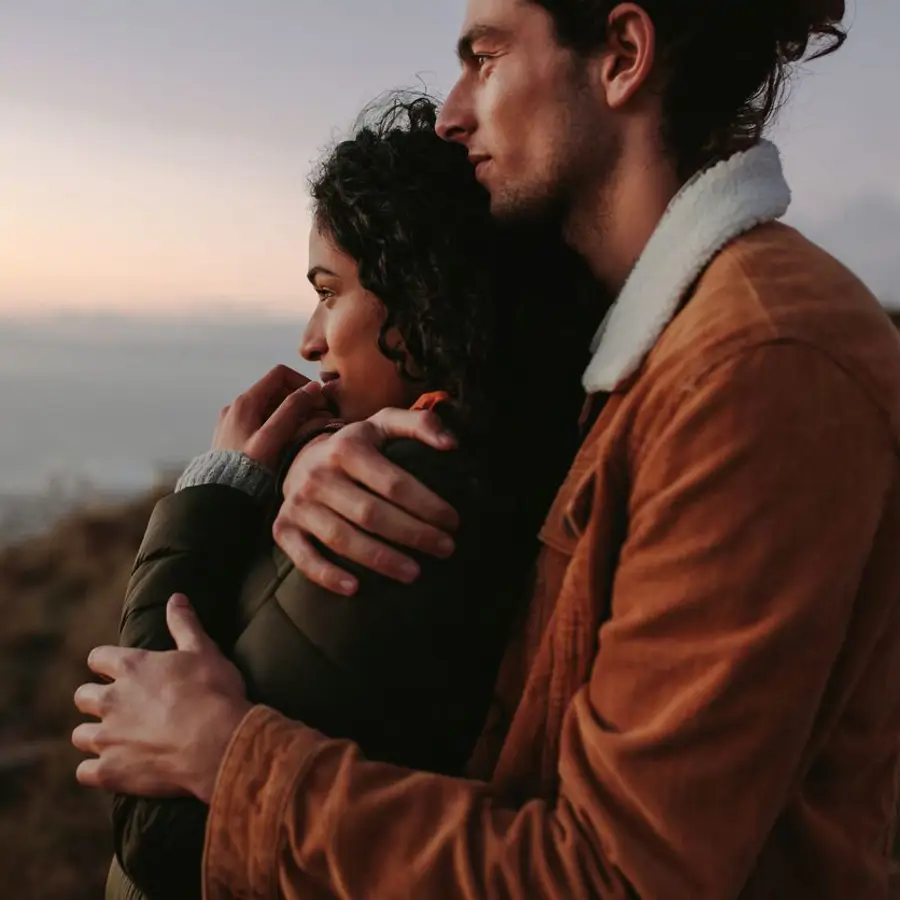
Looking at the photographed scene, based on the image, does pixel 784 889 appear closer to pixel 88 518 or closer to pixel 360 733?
pixel 360 733

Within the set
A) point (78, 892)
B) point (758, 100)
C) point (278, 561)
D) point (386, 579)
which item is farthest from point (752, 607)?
point (78, 892)

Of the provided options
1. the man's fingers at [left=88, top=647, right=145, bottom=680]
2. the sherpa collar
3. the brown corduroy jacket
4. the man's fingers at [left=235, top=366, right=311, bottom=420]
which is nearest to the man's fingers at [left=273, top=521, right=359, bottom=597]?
the brown corduroy jacket

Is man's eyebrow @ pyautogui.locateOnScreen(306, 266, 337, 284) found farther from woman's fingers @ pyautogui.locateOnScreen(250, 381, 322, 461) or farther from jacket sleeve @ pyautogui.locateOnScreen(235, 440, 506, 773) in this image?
jacket sleeve @ pyautogui.locateOnScreen(235, 440, 506, 773)

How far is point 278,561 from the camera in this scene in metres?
1.21

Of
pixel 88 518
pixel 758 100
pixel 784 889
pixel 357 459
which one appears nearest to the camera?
pixel 784 889

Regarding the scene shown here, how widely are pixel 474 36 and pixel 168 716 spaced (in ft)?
3.17

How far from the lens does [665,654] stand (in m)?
0.96

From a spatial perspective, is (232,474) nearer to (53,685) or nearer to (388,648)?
(388,648)

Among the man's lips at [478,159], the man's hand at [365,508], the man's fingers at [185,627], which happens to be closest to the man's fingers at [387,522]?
the man's hand at [365,508]

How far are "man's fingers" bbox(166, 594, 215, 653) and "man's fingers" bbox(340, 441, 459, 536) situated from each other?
10.5 inches

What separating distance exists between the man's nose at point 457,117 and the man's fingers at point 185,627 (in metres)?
0.73

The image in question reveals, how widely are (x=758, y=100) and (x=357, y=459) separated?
0.93 m

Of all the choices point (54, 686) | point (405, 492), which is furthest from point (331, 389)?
point (54, 686)

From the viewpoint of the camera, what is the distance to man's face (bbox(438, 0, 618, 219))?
1377mm
